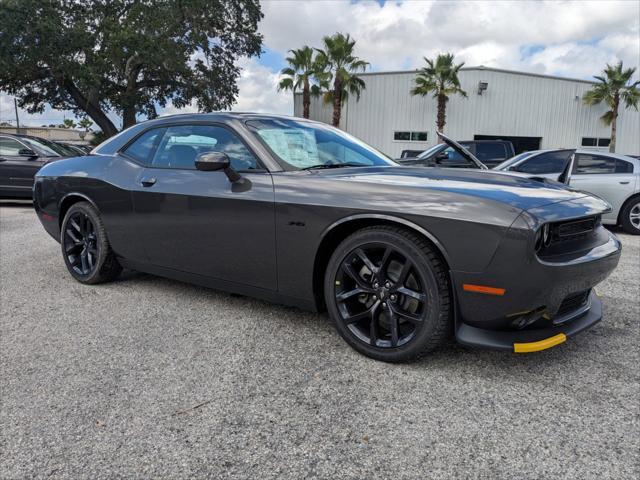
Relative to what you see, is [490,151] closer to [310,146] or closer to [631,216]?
[631,216]

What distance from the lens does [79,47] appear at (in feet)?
66.8

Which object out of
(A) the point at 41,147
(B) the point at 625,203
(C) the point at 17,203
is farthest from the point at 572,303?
(C) the point at 17,203

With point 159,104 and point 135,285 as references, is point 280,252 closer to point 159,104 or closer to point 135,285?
Result: point 135,285

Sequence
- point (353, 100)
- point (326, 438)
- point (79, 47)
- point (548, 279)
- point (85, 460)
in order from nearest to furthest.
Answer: point (85, 460), point (326, 438), point (548, 279), point (79, 47), point (353, 100)

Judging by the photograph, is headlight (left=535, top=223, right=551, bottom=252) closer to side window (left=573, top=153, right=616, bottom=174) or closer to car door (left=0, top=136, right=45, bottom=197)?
side window (left=573, top=153, right=616, bottom=174)

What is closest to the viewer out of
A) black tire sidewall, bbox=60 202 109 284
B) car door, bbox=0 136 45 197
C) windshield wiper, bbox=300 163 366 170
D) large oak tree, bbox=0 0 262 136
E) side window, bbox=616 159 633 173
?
windshield wiper, bbox=300 163 366 170

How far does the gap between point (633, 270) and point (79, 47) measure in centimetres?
2247

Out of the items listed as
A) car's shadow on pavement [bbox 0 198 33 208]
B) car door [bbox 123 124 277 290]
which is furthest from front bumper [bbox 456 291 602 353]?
car's shadow on pavement [bbox 0 198 33 208]

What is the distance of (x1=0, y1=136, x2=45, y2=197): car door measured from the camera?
390 inches

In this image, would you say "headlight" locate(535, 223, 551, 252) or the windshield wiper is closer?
"headlight" locate(535, 223, 551, 252)

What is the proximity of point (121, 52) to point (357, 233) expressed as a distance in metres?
21.5

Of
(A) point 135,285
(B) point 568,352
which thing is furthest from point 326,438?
(A) point 135,285

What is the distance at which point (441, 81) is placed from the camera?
80.2 feet

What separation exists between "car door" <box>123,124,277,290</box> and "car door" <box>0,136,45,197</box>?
7.71 metres
